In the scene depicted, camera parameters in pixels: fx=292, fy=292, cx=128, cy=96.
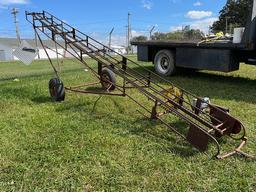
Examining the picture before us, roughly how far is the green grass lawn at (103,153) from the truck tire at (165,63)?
348cm

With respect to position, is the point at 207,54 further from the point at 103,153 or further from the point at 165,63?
the point at 103,153

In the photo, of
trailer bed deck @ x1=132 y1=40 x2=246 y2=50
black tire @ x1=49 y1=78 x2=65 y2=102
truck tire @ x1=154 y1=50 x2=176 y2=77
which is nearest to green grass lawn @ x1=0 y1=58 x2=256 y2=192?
black tire @ x1=49 y1=78 x2=65 y2=102

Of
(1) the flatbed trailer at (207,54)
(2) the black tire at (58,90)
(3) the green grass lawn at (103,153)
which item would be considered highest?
(1) the flatbed trailer at (207,54)

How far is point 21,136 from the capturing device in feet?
13.2

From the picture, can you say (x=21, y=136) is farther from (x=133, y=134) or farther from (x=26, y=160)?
(x=133, y=134)

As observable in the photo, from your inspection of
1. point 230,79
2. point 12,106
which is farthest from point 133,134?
point 230,79

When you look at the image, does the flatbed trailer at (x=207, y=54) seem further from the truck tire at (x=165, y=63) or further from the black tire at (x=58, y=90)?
the black tire at (x=58, y=90)

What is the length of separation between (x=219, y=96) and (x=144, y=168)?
143 inches

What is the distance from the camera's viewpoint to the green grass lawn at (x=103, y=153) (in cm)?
282

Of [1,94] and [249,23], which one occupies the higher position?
[249,23]

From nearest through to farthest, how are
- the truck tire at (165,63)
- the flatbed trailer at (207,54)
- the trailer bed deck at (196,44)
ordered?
the flatbed trailer at (207,54), the trailer bed deck at (196,44), the truck tire at (165,63)

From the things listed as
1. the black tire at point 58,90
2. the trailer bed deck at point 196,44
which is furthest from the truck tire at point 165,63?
the black tire at point 58,90

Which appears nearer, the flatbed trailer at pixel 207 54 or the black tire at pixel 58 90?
the black tire at pixel 58 90

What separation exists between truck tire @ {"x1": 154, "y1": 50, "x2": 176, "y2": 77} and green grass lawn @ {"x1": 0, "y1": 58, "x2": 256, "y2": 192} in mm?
3480
